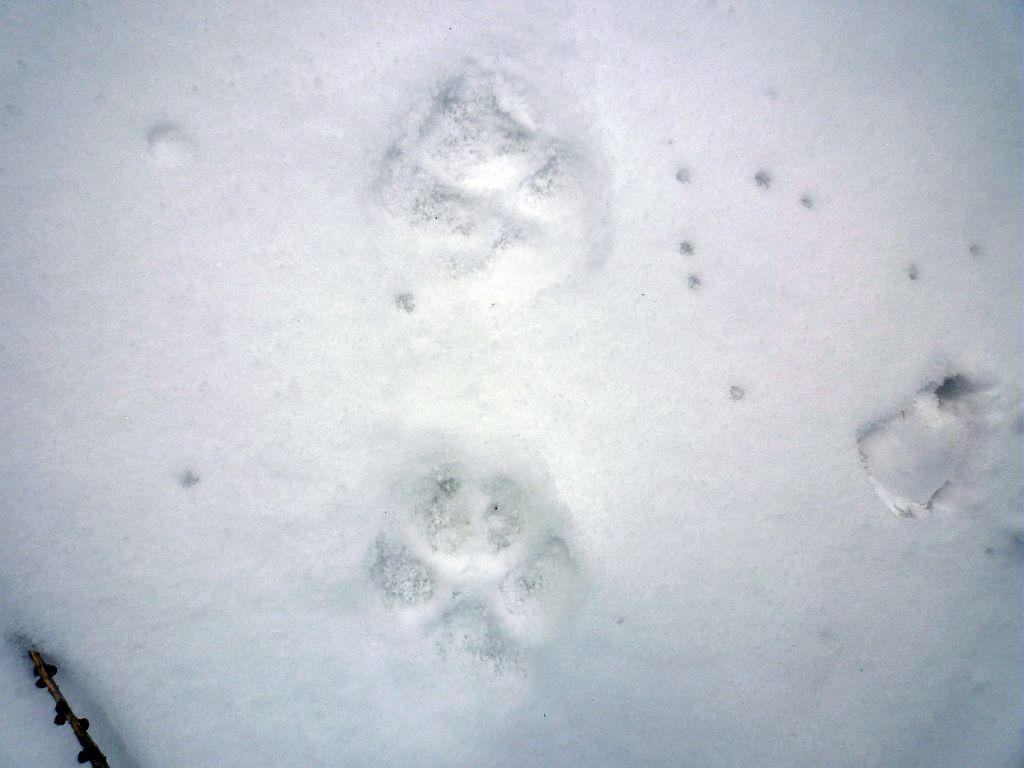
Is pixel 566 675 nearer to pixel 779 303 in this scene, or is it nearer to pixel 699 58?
pixel 779 303

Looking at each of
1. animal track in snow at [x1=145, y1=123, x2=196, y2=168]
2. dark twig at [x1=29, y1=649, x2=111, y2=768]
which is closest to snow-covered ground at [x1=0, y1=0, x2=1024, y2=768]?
animal track in snow at [x1=145, y1=123, x2=196, y2=168]

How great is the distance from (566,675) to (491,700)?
1.96ft

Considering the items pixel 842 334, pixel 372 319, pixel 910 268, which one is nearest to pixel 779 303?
pixel 842 334

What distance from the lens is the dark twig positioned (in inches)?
158

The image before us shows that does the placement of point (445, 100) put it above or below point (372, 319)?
above

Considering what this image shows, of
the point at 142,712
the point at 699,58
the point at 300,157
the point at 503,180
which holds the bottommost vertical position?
the point at 142,712

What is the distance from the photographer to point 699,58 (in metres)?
4.59

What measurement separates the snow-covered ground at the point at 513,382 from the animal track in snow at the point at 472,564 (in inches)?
1.1

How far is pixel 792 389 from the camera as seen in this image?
4.74 meters

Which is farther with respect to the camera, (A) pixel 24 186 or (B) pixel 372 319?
(B) pixel 372 319

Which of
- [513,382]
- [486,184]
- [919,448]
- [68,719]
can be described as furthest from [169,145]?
[919,448]

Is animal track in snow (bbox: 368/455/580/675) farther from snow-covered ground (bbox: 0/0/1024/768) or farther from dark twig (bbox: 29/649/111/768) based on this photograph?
dark twig (bbox: 29/649/111/768)

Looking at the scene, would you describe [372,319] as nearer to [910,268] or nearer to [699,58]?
[699,58]

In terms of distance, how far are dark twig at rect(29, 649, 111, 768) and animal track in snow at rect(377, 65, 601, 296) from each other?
3842 mm
